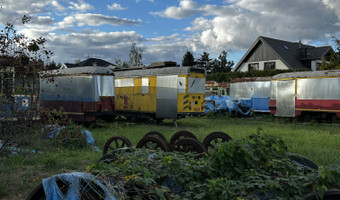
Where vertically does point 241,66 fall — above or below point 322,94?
above

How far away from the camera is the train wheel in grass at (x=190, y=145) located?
5324 millimetres

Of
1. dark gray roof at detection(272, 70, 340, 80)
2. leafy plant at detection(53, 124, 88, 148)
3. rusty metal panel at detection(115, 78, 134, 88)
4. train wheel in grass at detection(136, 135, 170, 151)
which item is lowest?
leafy plant at detection(53, 124, 88, 148)

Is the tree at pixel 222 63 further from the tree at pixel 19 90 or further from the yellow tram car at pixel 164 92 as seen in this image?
the tree at pixel 19 90

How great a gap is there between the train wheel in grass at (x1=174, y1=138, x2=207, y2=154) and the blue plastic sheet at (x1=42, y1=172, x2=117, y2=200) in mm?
2565

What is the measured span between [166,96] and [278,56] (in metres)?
24.7

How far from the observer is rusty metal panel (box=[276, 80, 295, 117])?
1871cm

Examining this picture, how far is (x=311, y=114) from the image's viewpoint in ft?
59.4

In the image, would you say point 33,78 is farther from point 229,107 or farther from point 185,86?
point 229,107

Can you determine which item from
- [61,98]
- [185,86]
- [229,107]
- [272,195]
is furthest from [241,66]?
[272,195]

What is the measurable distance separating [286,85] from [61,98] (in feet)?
43.1

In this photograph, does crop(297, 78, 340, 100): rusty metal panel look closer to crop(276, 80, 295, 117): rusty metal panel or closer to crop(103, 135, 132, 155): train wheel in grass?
crop(276, 80, 295, 117): rusty metal panel

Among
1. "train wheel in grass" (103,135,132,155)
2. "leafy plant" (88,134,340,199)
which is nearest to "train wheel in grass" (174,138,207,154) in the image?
"train wheel in grass" (103,135,132,155)

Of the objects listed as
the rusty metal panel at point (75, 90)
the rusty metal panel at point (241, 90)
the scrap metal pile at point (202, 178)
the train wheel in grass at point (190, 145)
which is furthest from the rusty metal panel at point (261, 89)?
the scrap metal pile at point (202, 178)

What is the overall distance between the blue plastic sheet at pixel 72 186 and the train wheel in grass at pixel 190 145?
257 cm
